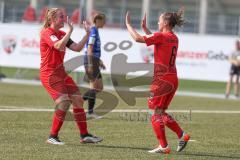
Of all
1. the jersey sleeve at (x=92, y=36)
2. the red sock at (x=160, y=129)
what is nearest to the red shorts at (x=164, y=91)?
the red sock at (x=160, y=129)

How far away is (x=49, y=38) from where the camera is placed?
1107 cm

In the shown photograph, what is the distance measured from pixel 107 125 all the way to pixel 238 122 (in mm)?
3071

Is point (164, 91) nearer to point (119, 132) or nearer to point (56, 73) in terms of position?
point (56, 73)

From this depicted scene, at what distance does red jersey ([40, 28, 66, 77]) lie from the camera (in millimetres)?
11148

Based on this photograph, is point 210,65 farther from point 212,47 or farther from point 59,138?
point 59,138

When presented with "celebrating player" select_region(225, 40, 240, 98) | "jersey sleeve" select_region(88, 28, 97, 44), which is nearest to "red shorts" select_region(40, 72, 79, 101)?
"jersey sleeve" select_region(88, 28, 97, 44)

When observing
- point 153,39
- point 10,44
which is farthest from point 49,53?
point 10,44

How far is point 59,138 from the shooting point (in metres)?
11.9

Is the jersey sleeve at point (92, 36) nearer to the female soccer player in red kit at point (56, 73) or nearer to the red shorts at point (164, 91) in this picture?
the female soccer player in red kit at point (56, 73)

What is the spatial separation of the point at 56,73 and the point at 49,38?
1.85 feet

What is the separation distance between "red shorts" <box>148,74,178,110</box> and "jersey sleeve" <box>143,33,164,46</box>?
526mm

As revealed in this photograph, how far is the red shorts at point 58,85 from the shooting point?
11281 millimetres

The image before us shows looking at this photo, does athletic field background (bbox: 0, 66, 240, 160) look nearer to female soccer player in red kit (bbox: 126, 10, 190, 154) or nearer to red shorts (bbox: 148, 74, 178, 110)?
female soccer player in red kit (bbox: 126, 10, 190, 154)

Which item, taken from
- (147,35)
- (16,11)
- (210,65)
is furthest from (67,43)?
(16,11)
